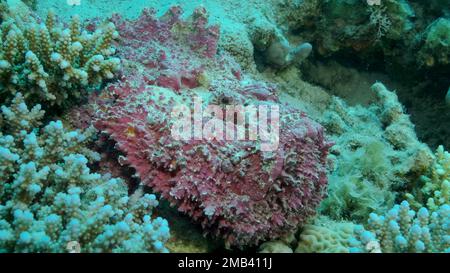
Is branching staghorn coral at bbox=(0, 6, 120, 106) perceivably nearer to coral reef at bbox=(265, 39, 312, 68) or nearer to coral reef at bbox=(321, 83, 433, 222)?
coral reef at bbox=(321, 83, 433, 222)

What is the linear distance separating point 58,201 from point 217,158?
1.07 metres

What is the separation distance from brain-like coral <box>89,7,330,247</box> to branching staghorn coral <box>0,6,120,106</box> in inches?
9.1

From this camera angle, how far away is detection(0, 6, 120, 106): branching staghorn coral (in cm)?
279

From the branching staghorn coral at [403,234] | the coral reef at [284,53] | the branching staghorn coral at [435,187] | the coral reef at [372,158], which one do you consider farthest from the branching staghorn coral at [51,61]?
the branching staghorn coral at [435,187]

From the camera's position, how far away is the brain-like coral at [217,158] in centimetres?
252

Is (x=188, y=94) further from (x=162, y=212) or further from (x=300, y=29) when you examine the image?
(x=300, y=29)

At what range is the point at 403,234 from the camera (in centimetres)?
274

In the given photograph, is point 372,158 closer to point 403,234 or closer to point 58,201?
point 403,234

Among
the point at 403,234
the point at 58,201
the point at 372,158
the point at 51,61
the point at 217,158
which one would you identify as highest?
the point at 51,61

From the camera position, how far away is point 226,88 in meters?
3.09

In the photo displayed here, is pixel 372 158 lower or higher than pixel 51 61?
lower

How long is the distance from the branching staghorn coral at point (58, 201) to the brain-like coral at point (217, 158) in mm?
260

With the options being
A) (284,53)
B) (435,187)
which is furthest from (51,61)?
(435,187)

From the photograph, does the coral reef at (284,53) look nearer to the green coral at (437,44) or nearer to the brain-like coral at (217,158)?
the green coral at (437,44)
